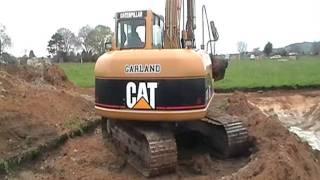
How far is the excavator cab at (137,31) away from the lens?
29.4 ft

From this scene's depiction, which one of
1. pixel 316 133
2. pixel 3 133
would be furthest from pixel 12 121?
pixel 316 133

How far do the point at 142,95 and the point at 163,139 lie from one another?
80 centimetres

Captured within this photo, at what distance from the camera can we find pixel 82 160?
30.8 feet

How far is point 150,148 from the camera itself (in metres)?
8.15

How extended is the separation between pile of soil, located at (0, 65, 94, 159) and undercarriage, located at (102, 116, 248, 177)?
54.0 inches

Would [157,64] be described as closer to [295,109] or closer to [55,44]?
[295,109]

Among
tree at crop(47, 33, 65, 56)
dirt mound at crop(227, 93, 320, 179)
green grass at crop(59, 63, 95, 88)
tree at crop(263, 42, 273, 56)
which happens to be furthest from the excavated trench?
tree at crop(263, 42, 273, 56)

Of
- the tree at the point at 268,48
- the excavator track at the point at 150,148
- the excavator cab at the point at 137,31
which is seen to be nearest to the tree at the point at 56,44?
the tree at the point at 268,48

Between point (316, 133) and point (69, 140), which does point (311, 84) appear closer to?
point (316, 133)

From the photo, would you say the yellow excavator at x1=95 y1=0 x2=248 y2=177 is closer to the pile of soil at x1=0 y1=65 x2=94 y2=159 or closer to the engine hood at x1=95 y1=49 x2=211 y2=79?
the engine hood at x1=95 y1=49 x2=211 y2=79

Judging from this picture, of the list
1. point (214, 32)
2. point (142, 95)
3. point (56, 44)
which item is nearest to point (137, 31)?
point (142, 95)

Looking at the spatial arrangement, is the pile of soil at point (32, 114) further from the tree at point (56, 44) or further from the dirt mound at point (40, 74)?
the tree at point (56, 44)

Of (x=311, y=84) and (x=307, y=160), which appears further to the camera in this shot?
(x=311, y=84)

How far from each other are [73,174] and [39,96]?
17.1 ft
